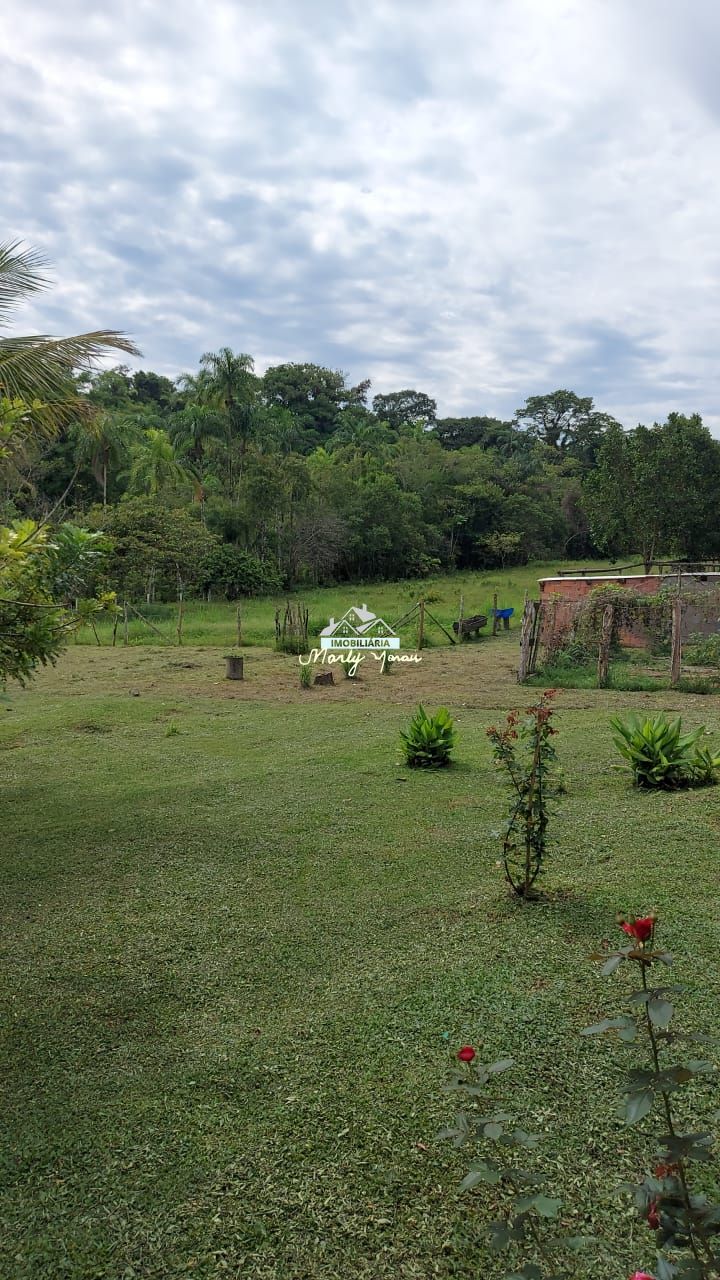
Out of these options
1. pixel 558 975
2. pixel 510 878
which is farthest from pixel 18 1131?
pixel 510 878

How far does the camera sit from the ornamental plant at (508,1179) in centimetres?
126

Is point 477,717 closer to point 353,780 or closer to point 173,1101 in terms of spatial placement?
point 353,780

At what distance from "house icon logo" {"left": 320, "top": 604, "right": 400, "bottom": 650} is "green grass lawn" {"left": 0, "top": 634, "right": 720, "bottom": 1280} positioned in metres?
9.75

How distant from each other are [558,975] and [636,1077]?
6.21 feet

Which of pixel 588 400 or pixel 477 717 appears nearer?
pixel 477 717

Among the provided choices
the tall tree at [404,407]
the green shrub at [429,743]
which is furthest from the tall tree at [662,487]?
the tall tree at [404,407]

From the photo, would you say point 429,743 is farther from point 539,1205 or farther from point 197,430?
point 197,430

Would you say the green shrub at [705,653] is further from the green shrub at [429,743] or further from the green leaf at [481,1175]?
the green leaf at [481,1175]

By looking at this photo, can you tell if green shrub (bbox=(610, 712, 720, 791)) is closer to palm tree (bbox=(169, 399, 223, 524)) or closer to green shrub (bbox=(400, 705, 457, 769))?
green shrub (bbox=(400, 705, 457, 769))

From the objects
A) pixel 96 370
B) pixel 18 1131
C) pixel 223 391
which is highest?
pixel 223 391

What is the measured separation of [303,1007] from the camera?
292 cm

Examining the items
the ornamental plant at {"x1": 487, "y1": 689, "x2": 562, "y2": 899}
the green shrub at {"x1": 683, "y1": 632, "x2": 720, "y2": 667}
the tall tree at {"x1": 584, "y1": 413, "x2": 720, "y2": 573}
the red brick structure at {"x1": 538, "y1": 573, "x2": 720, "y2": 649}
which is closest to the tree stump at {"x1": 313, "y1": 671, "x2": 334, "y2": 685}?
the red brick structure at {"x1": 538, "y1": 573, "x2": 720, "y2": 649}

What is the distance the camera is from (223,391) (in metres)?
29.9

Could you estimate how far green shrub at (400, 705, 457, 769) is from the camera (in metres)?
6.57
